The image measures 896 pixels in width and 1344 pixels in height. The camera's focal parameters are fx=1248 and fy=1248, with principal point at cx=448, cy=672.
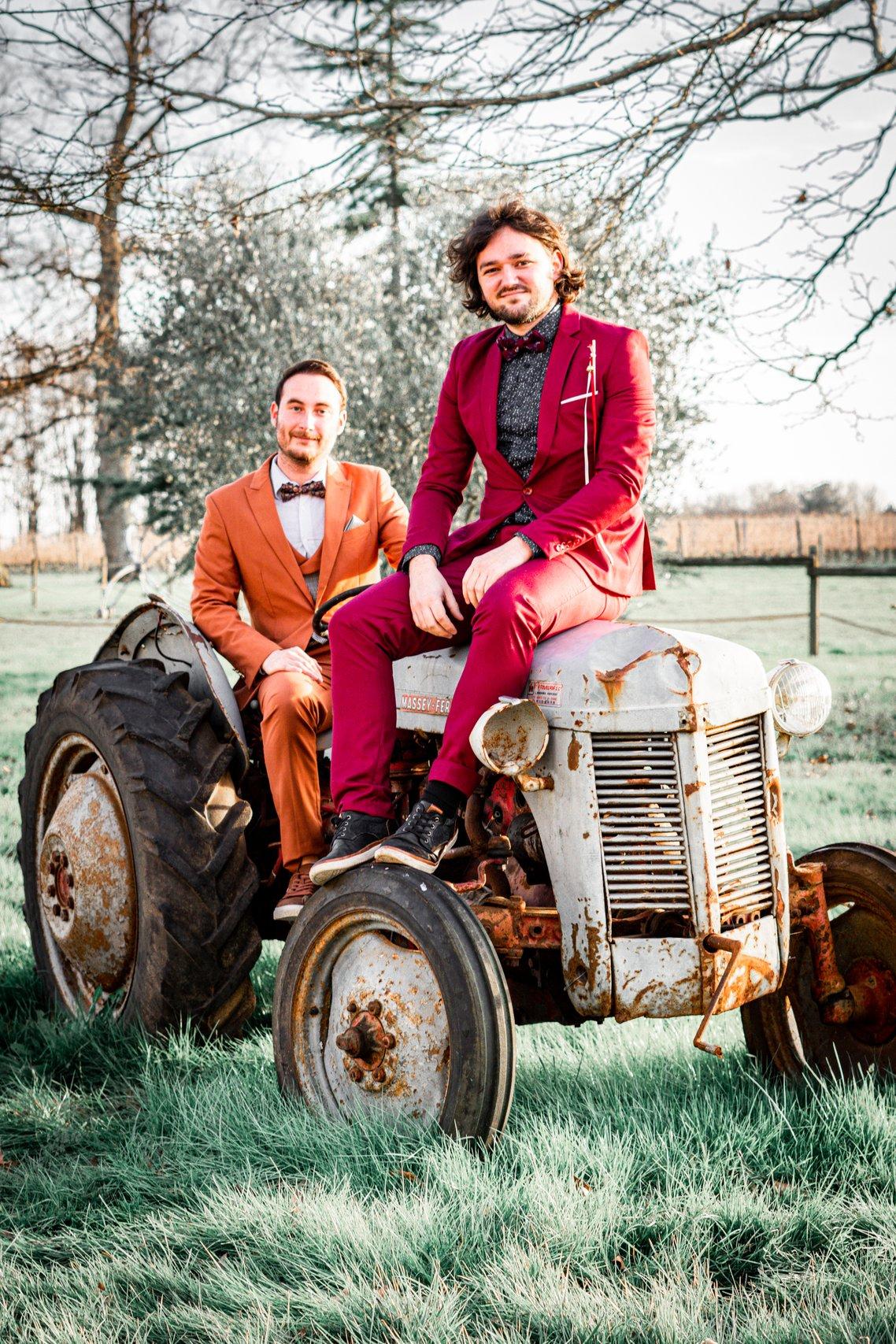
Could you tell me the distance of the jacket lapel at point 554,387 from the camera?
11.5 ft

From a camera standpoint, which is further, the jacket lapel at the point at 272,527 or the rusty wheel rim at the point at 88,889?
the jacket lapel at the point at 272,527

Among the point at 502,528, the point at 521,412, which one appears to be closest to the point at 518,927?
the point at 502,528

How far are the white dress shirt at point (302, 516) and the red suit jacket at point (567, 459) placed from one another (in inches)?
31.6

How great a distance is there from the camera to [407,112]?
18.2 ft

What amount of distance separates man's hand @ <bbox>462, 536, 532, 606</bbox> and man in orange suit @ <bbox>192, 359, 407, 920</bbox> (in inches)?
36.6

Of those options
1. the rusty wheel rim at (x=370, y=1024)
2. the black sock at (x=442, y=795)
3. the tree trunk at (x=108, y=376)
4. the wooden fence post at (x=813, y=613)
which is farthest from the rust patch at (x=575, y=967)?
the wooden fence post at (x=813, y=613)

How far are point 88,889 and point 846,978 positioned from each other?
231 cm

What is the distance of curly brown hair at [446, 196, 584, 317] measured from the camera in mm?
3543

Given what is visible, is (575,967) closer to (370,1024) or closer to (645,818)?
(645,818)

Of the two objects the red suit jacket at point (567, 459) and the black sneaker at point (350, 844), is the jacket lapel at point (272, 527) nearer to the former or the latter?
the red suit jacket at point (567, 459)

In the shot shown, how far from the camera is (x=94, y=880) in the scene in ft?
13.0

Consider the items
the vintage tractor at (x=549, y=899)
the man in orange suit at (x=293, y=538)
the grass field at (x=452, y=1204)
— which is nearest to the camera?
the grass field at (x=452, y=1204)

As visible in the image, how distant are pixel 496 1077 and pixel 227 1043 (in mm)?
1300

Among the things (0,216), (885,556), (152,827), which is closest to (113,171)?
(0,216)
